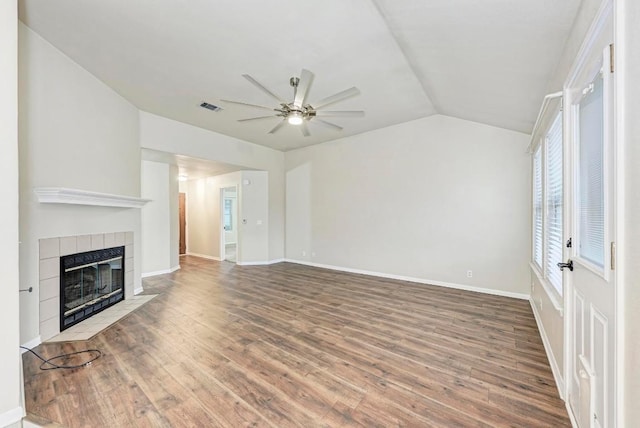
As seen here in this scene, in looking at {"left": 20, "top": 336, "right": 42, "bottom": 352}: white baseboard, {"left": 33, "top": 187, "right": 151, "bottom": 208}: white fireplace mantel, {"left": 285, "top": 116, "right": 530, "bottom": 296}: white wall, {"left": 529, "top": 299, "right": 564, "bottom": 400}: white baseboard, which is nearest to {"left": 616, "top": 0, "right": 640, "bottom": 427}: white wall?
{"left": 529, "top": 299, "right": 564, "bottom": 400}: white baseboard

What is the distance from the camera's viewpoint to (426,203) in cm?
507

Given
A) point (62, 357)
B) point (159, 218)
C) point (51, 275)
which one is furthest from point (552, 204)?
point (159, 218)

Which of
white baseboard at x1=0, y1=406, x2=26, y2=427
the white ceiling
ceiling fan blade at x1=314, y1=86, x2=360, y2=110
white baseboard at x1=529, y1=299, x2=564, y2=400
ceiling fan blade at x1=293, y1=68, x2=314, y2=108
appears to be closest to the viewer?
white baseboard at x1=0, y1=406, x2=26, y2=427

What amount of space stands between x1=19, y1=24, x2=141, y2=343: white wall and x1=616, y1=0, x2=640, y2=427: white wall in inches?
169

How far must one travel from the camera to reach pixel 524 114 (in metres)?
3.52

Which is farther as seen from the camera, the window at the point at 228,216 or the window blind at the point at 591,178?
the window at the point at 228,216

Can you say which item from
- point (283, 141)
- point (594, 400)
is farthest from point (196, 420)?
point (283, 141)

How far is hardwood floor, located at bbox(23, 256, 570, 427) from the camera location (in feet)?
5.95

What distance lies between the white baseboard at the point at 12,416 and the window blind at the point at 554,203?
12.8 ft

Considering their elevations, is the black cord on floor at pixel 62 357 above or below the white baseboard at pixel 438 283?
below

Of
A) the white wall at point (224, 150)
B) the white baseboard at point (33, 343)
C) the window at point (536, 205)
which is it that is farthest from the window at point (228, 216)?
the window at point (536, 205)

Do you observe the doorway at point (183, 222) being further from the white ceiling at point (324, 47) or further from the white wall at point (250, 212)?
the white ceiling at point (324, 47)

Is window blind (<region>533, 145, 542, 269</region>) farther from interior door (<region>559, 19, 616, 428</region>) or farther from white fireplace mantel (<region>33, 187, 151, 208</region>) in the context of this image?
white fireplace mantel (<region>33, 187, 151, 208</region>)

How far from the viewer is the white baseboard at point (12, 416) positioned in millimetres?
1648
